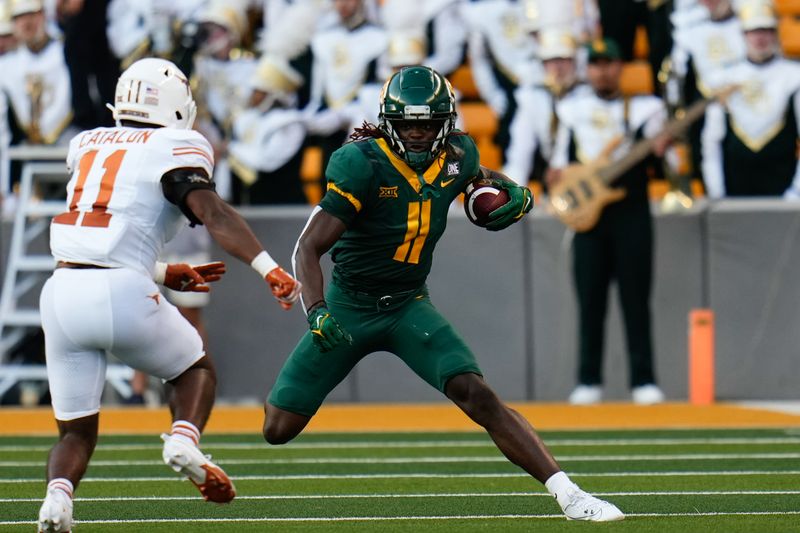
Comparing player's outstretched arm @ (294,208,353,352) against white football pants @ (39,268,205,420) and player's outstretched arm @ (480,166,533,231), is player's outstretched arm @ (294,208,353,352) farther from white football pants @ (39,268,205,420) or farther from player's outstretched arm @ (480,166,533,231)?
player's outstretched arm @ (480,166,533,231)

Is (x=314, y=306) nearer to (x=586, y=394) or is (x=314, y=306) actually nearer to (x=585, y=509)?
(x=585, y=509)

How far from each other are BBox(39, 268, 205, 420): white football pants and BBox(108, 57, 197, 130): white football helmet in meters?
0.61

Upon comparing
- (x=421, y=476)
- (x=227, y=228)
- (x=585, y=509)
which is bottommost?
(x=421, y=476)

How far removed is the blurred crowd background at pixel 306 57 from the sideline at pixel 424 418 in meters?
1.69

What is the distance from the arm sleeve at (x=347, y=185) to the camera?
6434 mm

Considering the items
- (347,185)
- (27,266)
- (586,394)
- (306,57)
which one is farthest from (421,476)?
(306,57)

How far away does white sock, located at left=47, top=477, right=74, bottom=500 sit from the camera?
5.73 meters

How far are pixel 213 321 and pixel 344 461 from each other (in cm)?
376

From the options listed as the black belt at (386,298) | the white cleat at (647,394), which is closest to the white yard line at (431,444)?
the white cleat at (647,394)

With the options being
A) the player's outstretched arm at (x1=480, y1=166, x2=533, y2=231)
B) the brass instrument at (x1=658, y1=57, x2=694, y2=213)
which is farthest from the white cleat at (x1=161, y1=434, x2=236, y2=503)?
the brass instrument at (x1=658, y1=57, x2=694, y2=213)

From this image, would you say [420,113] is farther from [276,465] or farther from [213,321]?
[213,321]

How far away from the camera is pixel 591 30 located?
500 inches

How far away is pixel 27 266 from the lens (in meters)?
12.1

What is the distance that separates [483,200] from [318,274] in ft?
2.56
